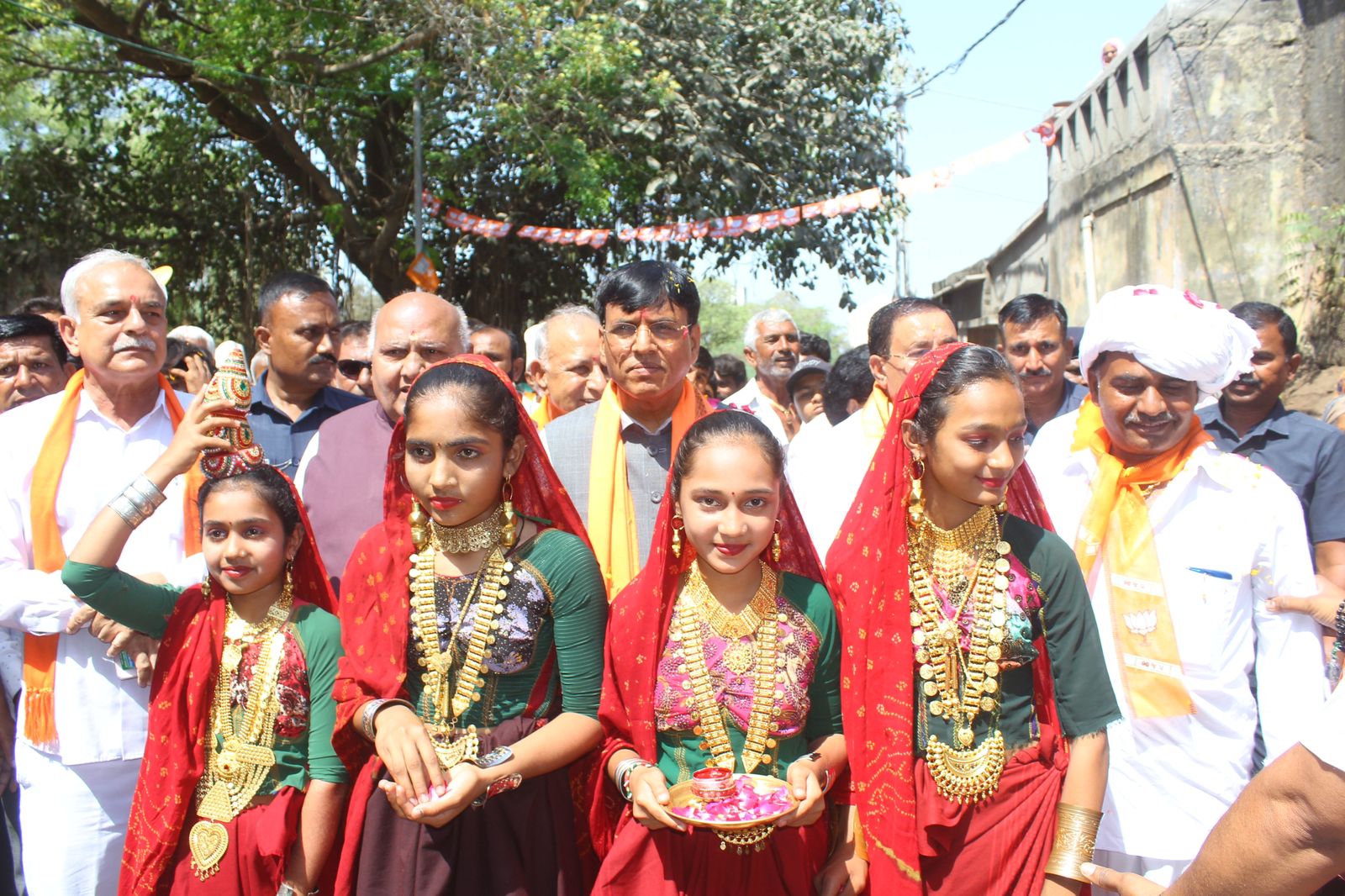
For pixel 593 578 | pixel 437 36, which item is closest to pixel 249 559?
pixel 593 578

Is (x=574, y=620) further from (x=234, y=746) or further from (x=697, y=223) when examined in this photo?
(x=697, y=223)

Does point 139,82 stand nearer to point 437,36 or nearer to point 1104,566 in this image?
point 437,36

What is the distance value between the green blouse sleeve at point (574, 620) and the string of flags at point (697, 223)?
28.9 ft

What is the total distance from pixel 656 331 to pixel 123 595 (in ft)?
5.42

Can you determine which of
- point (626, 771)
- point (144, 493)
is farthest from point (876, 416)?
point (144, 493)

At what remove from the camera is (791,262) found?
48.6ft

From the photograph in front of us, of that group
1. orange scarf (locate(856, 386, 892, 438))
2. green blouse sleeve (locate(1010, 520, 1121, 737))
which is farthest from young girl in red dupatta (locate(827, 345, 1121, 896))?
orange scarf (locate(856, 386, 892, 438))

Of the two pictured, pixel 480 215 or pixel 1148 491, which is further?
pixel 480 215

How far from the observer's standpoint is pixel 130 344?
10.9ft

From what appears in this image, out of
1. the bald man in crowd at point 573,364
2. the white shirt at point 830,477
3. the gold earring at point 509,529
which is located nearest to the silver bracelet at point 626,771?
the gold earring at point 509,529

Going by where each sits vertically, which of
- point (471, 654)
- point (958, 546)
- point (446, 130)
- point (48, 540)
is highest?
point (446, 130)

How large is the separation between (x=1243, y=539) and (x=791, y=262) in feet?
40.4

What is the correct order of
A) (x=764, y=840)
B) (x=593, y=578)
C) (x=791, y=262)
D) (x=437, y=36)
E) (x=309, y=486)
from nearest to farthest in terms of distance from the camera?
(x=764, y=840)
(x=593, y=578)
(x=309, y=486)
(x=437, y=36)
(x=791, y=262)

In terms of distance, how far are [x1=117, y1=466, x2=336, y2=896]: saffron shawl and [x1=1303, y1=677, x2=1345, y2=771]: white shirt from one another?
2.44 m
